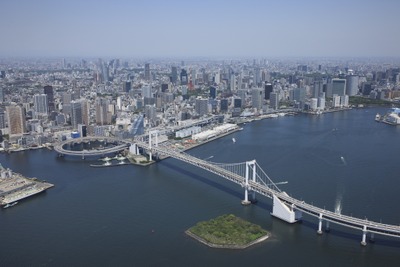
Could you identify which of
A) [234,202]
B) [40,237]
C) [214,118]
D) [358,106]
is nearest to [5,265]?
[40,237]

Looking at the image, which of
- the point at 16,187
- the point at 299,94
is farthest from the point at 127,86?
the point at 16,187

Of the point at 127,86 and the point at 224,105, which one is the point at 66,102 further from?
the point at 224,105

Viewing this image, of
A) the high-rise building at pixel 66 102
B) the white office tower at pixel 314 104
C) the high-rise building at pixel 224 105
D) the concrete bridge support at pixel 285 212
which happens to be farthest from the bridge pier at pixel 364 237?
the white office tower at pixel 314 104

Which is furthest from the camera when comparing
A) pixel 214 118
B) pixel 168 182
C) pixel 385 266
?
pixel 214 118

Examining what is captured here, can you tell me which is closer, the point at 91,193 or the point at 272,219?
the point at 272,219

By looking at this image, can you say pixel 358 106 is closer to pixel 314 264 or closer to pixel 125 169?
pixel 125 169

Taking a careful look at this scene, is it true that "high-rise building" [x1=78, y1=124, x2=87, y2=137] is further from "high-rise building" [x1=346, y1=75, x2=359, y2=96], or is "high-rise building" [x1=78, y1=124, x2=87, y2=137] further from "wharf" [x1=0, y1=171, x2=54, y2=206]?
"high-rise building" [x1=346, y1=75, x2=359, y2=96]
